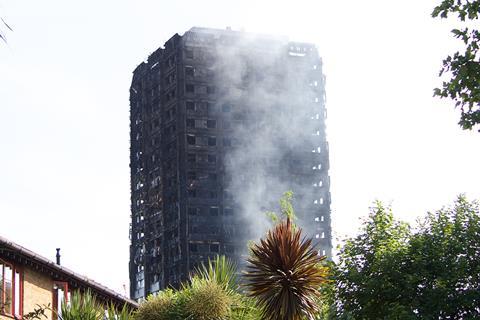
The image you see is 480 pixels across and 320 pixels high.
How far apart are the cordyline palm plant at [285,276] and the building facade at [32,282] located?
9.96m

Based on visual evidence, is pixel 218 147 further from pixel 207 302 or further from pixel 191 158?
pixel 207 302

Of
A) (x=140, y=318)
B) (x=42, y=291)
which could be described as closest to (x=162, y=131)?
(x=42, y=291)

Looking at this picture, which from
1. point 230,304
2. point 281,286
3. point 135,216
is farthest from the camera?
point 135,216

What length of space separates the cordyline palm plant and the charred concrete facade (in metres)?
106

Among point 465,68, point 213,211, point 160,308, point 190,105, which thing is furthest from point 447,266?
point 190,105

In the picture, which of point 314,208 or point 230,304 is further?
point 314,208

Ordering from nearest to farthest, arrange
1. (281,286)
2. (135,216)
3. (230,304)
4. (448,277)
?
(281,286) < (230,304) < (448,277) < (135,216)

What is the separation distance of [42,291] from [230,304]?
1352 cm

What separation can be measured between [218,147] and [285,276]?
112831 mm

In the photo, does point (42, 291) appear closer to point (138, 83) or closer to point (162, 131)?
point (162, 131)

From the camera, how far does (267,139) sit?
143 metres

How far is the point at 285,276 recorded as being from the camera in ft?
84.0

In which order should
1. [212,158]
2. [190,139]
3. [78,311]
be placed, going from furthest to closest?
[212,158] → [190,139] → [78,311]

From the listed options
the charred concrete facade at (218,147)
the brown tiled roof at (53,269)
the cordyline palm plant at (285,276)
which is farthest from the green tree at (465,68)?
the charred concrete facade at (218,147)
